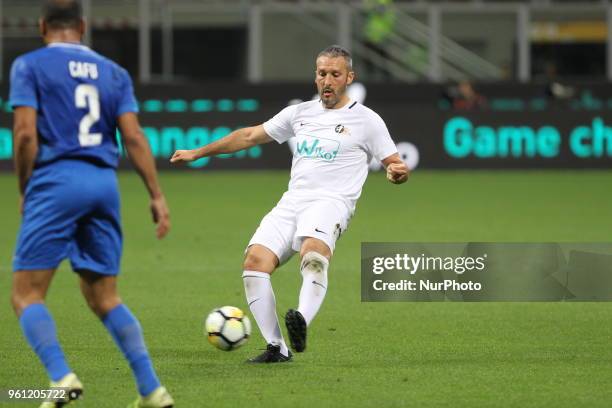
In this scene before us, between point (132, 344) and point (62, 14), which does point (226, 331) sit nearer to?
point (132, 344)

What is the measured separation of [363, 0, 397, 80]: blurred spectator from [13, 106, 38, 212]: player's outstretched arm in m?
24.9

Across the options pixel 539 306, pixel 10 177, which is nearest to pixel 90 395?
pixel 539 306

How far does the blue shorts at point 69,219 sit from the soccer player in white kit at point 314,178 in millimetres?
1993

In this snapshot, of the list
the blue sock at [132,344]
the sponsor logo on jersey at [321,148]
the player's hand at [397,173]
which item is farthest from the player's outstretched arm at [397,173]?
the blue sock at [132,344]

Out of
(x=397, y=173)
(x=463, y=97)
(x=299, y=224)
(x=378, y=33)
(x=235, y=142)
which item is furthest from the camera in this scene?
(x=378, y=33)

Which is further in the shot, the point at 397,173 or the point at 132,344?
the point at 397,173

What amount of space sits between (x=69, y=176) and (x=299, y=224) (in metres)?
2.44

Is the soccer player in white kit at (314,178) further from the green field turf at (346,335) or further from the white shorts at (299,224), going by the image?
the green field turf at (346,335)

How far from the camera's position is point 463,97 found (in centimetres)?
2806

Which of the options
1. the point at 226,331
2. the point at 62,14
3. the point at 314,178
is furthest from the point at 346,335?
the point at 62,14

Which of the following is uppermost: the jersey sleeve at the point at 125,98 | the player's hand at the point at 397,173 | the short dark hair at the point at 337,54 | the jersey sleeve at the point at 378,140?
the short dark hair at the point at 337,54

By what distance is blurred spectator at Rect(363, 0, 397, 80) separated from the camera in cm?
3086

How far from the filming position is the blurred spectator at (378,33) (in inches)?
1215

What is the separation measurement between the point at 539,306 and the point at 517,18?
22.3m
